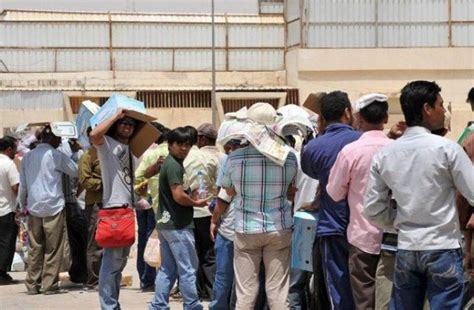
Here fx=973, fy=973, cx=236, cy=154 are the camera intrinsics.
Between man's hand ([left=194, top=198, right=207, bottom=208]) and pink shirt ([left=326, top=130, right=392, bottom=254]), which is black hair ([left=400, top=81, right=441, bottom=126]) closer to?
pink shirt ([left=326, top=130, right=392, bottom=254])

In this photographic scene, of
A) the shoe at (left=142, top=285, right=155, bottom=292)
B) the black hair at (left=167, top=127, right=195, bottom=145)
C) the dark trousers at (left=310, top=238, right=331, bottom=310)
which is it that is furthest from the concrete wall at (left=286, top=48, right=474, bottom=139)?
the dark trousers at (left=310, top=238, right=331, bottom=310)

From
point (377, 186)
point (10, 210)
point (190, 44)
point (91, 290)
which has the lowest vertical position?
point (91, 290)

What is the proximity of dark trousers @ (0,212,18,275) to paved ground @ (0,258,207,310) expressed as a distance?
66cm

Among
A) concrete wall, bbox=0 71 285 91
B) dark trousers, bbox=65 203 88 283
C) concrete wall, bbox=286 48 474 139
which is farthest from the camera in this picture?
concrete wall, bbox=0 71 285 91

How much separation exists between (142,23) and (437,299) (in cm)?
2097

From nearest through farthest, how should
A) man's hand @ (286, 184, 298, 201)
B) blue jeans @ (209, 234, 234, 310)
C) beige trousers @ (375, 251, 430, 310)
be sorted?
beige trousers @ (375, 251, 430, 310)
man's hand @ (286, 184, 298, 201)
blue jeans @ (209, 234, 234, 310)

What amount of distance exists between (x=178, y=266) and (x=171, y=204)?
524 mm

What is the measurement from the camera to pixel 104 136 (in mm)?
7781

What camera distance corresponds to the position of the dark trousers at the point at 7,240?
39.3ft

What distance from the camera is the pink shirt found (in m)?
6.07

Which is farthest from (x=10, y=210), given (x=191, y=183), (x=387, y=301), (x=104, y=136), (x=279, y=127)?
(x=387, y=301)

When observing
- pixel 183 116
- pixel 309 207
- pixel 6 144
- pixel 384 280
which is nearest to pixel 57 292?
pixel 6 144

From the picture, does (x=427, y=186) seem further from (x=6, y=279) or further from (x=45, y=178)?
(x=6, y=279)

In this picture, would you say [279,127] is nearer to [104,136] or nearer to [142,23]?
[104,136]
